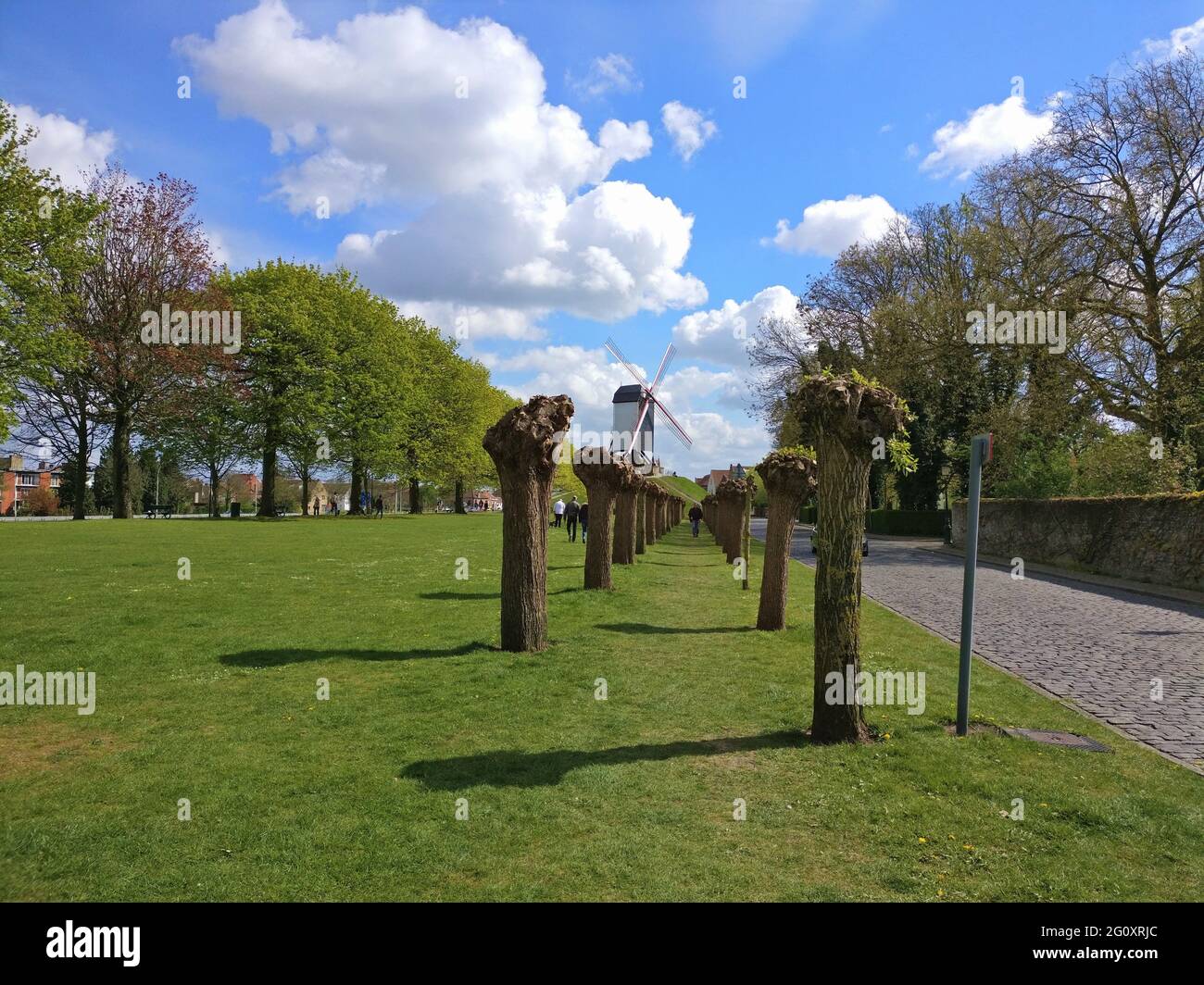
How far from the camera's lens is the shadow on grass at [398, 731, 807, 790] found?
6.19 m

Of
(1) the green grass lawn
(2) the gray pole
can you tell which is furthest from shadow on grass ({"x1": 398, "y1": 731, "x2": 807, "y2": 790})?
(2) the gray pole

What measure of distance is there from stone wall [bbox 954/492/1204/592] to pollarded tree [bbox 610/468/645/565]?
9.64 meters

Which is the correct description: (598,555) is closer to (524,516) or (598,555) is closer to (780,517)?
(780,517)

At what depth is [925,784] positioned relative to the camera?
20.7 feet

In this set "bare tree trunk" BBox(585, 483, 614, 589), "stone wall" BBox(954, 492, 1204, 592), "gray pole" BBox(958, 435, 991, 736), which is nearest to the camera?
"gray pole" BBox(958, 435, 991, 736)

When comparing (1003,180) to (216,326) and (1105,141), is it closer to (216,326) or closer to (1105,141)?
(1105,141)

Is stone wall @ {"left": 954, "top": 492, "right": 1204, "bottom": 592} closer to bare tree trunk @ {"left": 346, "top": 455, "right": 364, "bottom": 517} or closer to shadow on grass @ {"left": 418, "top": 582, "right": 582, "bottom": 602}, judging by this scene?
shadow on grass @ {"left": 418, "top": 582, "right": 582, "bottom": 602}

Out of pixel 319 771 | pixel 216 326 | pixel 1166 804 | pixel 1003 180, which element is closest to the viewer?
pixel 1166 804

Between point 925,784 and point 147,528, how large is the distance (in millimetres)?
31929

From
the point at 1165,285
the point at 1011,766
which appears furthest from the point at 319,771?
the point at 1165,285

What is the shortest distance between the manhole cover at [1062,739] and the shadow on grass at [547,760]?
2.22m

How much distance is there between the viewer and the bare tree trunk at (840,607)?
24.2 feet

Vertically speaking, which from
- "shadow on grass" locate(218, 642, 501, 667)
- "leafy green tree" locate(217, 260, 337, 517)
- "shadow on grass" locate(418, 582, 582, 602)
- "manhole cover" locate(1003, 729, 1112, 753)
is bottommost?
"manhole cover" locate(1003, 729, 1112, 753)

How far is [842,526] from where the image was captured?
7.50m
